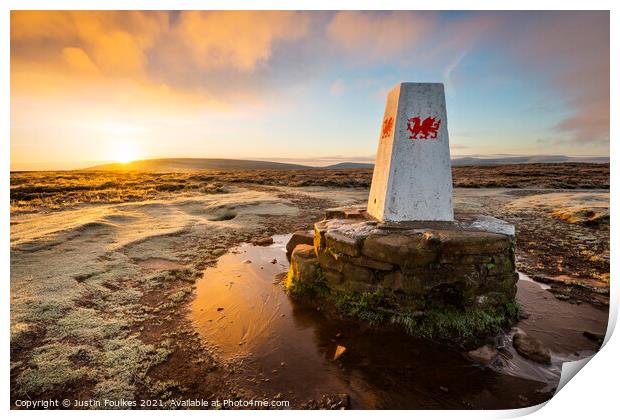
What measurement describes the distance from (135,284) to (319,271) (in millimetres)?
4592

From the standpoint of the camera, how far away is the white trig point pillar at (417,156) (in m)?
6.90

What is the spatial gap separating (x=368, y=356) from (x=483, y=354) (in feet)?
6.29

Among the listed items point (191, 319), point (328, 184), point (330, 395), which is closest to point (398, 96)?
point (330, 395)

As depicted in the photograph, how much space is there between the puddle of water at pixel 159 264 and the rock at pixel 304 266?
356cm

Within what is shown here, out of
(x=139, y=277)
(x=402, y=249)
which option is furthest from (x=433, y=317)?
(x=139, y=277)

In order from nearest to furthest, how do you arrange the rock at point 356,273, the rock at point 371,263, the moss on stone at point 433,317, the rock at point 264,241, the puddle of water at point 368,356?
the puddle of water at point 368,356 < the moss on stone at point 433,317 < the rock at point 371,263 < the rock at point 356,273 < the rock at point 264,241

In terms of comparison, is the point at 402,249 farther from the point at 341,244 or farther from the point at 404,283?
the point at 341,244

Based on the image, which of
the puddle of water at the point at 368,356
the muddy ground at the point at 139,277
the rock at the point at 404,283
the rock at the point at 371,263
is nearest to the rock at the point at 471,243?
the rock at the point at 404,283

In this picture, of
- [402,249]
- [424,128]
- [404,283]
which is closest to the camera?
[402,249]

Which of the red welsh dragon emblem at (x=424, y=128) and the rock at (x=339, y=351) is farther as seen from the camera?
the red welsh dragon emblem at (x=424, y=128)

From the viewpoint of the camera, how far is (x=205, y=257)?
396 inches

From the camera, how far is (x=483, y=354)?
16.9 feet

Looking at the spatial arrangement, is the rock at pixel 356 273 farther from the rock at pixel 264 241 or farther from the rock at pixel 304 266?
the rock at pixel 264 241
